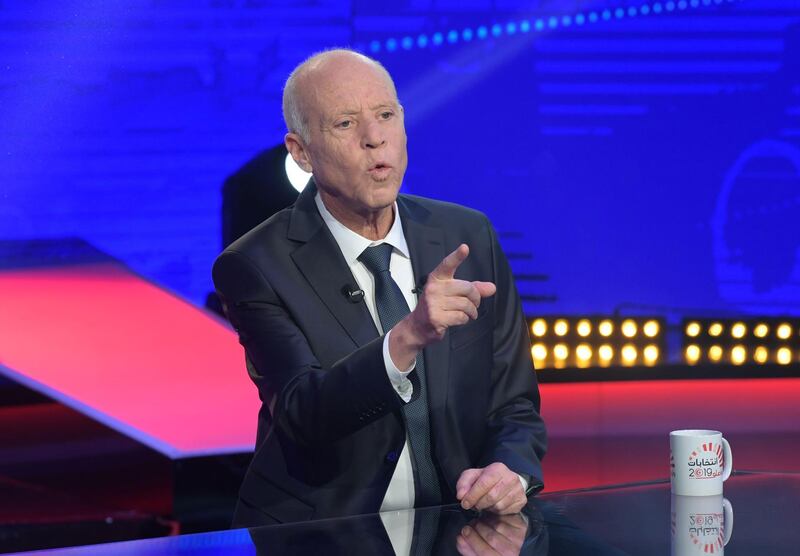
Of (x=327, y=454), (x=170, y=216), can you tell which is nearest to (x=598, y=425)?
(x=170, y=216)

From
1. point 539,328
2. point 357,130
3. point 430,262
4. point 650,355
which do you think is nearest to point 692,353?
point 650,355

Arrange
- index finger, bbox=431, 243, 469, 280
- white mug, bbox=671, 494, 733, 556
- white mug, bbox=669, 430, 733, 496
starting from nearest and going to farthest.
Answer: white mug, bbox=671, 494, 733, 556, index finger, bbox=431, 243, 469, 280, white mug, bbox=669, 430, 733, 496

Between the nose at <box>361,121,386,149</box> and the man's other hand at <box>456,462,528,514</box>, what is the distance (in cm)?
63

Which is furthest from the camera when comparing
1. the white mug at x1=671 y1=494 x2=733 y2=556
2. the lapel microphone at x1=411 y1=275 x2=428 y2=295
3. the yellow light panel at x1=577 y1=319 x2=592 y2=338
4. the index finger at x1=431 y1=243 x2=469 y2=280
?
the yellow light panel at x1=577 y1=319 x2=592 y2=338

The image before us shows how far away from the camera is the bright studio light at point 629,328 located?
12.1ft

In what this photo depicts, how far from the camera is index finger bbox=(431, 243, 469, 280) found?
1.64 meters

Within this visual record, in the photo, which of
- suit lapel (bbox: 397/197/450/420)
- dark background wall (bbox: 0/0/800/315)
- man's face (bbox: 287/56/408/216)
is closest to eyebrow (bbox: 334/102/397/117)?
man's face (bbox: 287/56/408/216)

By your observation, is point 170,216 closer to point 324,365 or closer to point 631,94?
point 631,94

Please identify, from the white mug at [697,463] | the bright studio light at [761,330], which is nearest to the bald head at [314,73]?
the white mug at [697,463]

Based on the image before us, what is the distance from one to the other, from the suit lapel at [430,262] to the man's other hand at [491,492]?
0.84ft

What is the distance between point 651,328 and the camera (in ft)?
12.2

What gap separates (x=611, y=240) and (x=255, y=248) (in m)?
2.00

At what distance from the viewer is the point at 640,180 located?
374cm

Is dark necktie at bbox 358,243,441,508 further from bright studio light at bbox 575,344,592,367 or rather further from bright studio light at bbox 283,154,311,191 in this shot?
bright studio light at bbox 575,344,592,367
